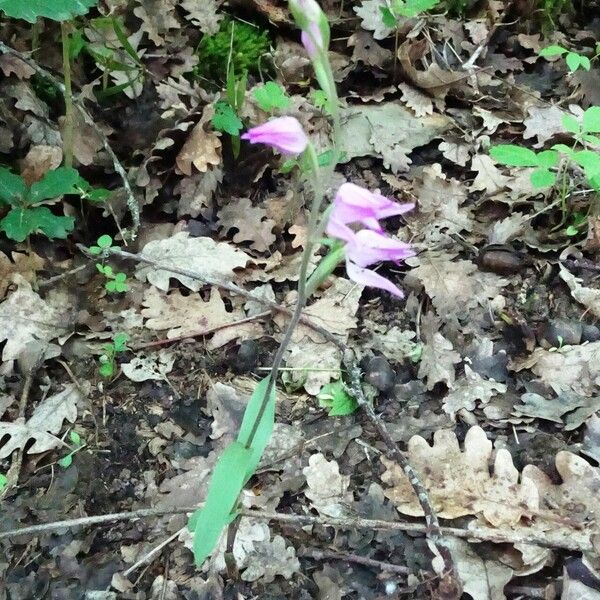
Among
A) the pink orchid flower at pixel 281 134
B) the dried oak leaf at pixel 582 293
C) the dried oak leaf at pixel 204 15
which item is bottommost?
the dried oak leaf at pixel 582 293

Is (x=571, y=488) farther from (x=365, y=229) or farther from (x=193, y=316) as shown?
(x=193, y=316)

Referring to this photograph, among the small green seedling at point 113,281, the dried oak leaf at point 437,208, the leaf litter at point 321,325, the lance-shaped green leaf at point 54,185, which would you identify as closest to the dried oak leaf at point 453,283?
the leaf litter at point 321,325

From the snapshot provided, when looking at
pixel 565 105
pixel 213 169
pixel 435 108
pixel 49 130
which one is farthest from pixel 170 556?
pixel 565 105

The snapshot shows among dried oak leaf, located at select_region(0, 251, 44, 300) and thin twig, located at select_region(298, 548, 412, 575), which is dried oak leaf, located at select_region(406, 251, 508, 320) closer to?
thin twig, located at select_region(298, 548, 412, 575)

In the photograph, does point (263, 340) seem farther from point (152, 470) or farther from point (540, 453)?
point (540, 453)

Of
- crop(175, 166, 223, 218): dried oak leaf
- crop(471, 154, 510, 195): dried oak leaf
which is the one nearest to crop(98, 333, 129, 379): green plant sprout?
crop(175, 166, 223, 218): dried oak leaf

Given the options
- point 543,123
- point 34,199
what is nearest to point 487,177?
point 543,123

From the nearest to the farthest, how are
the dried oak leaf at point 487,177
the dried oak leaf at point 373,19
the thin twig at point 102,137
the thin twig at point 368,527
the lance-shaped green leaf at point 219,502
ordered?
the lance-shaped green leaf at point 219,502 → the thin twig at point 368,527 → the thin twig at point 102,137 → the dried oak leaf at point 487,177 → the dried oak leaf at point 373,19

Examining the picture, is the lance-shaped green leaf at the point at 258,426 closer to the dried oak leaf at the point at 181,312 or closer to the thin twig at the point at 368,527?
the thin twig at the point at 368,527
